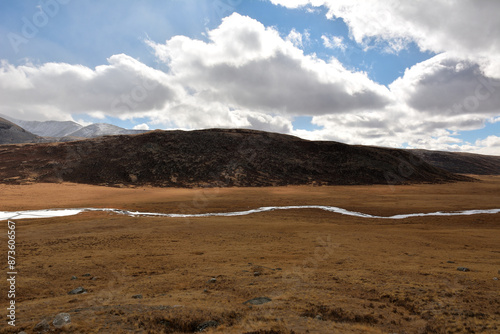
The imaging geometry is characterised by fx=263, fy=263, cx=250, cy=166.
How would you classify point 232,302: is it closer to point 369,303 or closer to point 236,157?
point 369,303

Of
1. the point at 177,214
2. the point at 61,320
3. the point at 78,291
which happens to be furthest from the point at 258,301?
the point at 177,214

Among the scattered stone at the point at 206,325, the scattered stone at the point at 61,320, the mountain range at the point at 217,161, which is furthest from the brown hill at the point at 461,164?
the scattered stone at the point at 61,320

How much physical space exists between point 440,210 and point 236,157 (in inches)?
1861

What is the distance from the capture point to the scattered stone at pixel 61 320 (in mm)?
5070

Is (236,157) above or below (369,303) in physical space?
above

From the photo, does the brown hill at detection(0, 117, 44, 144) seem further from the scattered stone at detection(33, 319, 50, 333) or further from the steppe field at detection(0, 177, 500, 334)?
the scattered stone at detection(33, 319, 50, 333)

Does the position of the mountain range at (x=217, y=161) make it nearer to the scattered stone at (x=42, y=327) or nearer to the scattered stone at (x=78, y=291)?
the scattered stone at (x=78, y=291)

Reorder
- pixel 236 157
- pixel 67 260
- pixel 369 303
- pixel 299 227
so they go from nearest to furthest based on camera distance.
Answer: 1. pixel 369 303
2. pixel 67 260
3. pixel 299 227
4. pixel 236 157

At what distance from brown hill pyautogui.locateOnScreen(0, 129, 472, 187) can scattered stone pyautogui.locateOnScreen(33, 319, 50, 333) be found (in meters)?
50.0

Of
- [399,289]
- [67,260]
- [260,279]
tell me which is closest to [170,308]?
[260,279]

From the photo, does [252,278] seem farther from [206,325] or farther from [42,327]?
[42,327]

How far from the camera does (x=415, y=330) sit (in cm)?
546

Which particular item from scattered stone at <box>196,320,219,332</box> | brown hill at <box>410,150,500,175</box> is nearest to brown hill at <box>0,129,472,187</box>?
scattered stone at <box>196,320,219,332</box>

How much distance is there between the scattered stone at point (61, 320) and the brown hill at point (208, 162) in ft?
163
